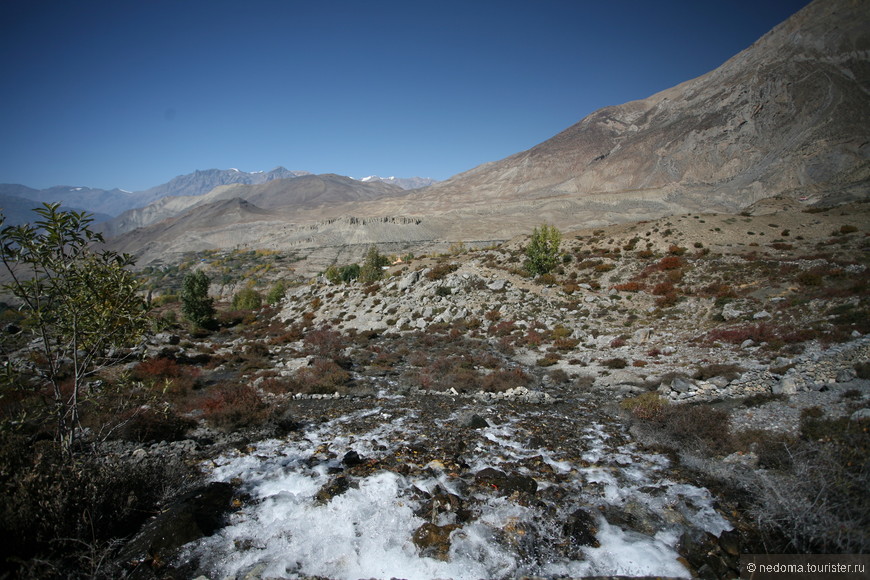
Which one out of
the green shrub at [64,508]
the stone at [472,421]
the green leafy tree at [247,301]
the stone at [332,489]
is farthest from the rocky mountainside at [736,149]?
the green shrub at [64,508]

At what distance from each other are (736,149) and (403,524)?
165 m

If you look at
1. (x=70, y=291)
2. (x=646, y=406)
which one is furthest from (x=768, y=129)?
(x=70, y=291)

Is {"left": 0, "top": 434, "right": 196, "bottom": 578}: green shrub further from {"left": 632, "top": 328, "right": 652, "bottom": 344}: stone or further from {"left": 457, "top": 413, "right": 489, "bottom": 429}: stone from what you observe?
{"left": 632, "top": 328, "right": 652, "bottom": 344}: stone

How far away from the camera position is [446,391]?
15.1 meters

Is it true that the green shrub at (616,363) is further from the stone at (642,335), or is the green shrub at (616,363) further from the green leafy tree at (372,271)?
the green leafy tree at (372,271)

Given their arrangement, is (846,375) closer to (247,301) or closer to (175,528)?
(175,528)

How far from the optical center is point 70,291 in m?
5.92

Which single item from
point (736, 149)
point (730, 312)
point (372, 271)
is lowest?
point (730, 312)

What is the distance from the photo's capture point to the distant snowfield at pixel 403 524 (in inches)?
225

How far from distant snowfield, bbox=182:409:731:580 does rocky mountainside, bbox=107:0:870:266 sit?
104m

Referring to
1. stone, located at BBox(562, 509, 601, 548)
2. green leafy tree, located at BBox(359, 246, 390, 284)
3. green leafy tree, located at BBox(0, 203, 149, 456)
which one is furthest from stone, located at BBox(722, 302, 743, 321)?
green leafy tree, located at BBox(359, 246, 390, 284)

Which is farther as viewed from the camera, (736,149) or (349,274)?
(736,149)

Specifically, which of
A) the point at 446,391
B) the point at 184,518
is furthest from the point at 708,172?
the point at 184,518

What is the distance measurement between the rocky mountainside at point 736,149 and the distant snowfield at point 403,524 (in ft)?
341
